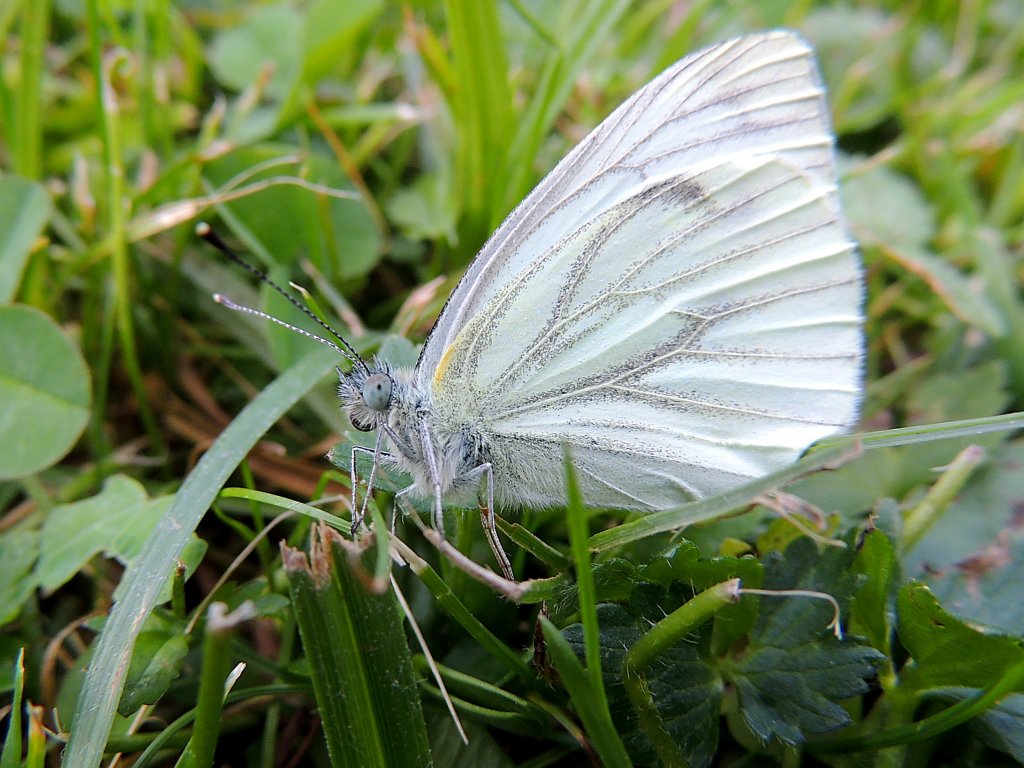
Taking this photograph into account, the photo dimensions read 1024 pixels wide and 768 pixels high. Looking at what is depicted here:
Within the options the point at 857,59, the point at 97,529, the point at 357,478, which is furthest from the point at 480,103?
the point at 857,59

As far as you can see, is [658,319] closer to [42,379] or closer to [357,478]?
[357,478]

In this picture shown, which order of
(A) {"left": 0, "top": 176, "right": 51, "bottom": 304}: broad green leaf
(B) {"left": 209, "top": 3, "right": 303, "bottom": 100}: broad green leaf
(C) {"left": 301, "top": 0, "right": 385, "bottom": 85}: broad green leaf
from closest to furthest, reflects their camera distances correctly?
1. (A) {"left": 0, "top": 176, "right": 51, "bottom": 304}: broad green leaf
2. (C) {"left": 301, "top": 0, "right": 385, "bottom": 85}: broad green leaf
3. (B) {"left": 209, "top": 3, "right": 303, "bottom": 100}: broad green leaf

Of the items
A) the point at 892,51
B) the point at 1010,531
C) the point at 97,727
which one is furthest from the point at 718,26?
the point at 97,727

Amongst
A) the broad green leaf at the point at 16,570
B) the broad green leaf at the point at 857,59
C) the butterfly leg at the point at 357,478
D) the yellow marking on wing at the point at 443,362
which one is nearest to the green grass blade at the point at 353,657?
the butterfly leg at the point at 357,478

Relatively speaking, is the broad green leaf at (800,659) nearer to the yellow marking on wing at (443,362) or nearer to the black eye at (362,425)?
the yellow marking on wing at (443,362)

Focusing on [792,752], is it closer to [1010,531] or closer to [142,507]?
[1010,531]

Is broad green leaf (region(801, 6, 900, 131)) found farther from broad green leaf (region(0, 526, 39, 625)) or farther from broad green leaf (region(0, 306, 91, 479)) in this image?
broad green leaf (region(0, 526, 39, 625))

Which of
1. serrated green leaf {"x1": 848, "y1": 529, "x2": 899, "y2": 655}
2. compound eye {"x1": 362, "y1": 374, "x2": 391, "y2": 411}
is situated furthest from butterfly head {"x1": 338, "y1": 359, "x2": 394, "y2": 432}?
serrated green leaf {"x1": 848, "y1": 529, "x2": 899, "y2": 655}
